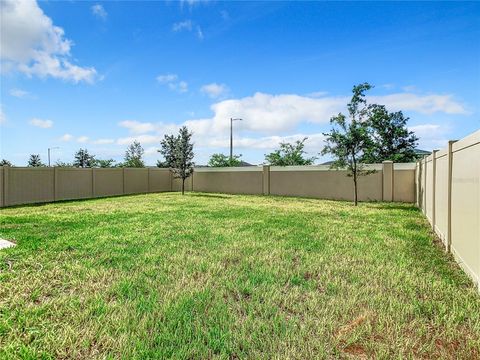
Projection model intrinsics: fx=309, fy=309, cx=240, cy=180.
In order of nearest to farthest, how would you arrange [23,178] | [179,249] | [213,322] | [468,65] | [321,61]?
[213,322] → [179,249] → [468,65] → [321,61] → [23,178]

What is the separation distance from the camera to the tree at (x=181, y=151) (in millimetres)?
19000

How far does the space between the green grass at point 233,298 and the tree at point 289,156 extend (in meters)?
22.3

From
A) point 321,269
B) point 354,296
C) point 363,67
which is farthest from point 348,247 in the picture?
point 363,67

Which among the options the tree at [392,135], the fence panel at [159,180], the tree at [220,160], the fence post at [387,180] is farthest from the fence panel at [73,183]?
the tree at [392,135]

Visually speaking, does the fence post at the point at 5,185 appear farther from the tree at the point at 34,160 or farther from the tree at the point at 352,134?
the tree at the point at 34,160

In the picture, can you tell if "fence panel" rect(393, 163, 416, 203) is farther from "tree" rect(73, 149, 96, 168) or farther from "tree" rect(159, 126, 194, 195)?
"tree" rect(73, 149, 96, 168)

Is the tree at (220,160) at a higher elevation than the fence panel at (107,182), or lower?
higher

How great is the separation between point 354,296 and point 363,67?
1098cm

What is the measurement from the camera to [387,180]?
47.2ft

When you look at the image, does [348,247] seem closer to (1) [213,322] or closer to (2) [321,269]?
(2) [321,269]

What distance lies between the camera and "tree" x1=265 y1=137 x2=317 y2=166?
28.2 m

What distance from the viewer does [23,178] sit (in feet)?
44.2

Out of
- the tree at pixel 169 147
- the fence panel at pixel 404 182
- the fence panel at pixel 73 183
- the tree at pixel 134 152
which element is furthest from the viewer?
the tree at pixel 134 152

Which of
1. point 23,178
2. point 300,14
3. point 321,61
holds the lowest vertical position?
point 23,178
